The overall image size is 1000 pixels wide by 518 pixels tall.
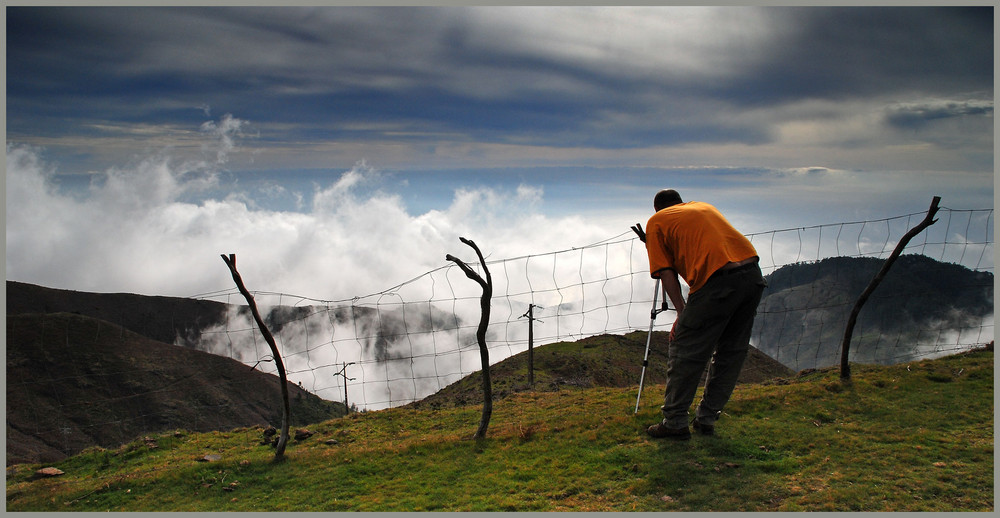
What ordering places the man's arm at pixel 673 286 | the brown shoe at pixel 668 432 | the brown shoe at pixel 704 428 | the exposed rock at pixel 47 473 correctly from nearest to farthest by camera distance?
the man's arm at pixel 673 286 → the brown shoe at pixel 668 432 → the brown shoe at pixel 704 428 → the exposed rock at pixel 47 473

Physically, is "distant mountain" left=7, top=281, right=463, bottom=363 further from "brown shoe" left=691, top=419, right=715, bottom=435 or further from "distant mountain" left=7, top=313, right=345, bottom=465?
"brown shoe" left=691, top=419, right=715, bottom=435

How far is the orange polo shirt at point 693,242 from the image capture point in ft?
21.4

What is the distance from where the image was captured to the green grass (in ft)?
19.7

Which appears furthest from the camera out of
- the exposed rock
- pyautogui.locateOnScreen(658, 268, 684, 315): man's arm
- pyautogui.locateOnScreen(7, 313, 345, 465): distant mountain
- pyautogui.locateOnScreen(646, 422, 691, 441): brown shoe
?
pyautogui.locateOnScreen(7, 313, 345, 465): distant mountain

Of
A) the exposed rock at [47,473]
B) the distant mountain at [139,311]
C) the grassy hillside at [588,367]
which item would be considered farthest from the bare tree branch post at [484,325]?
the distant mountain at [139,311]

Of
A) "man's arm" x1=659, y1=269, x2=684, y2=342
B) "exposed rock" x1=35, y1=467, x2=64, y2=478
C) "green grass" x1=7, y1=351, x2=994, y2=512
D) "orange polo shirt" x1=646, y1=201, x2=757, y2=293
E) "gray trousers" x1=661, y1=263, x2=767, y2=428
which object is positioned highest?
"orange polo shirt" x1=646, y1=201, x2=757, y2=293

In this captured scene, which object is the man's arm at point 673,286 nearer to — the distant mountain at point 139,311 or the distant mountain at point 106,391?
the distant mountain at point 106,391

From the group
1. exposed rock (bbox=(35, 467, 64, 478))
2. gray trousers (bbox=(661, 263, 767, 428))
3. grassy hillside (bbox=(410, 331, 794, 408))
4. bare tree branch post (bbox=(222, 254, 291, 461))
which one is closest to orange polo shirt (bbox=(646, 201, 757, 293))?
gray trousers (bbox=(661, 263, 767, 428))

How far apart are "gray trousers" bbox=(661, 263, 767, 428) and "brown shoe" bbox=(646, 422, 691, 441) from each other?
0.07 meters

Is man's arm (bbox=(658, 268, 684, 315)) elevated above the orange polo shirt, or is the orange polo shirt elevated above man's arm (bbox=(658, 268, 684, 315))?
the orange polo shirt

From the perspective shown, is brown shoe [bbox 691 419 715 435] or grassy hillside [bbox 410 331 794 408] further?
grassy hillside [bbox 410 331 794 408]

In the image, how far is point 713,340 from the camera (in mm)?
6777

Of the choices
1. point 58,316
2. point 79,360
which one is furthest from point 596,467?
point 58,316

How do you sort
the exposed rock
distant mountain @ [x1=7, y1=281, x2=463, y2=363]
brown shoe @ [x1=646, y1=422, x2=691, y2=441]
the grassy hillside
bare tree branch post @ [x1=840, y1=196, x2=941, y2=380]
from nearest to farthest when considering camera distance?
1. brown shoe @ [x1=646, y1=422, x2=691, y2=441]
2. bare tree branch post @ [x1=840, y1=196, x2=941, y2=380]
3. the exposed rock
4. the grassy hillside
5. distant mountain @ [x1=7, y1=281, x2=463, y2=363]
